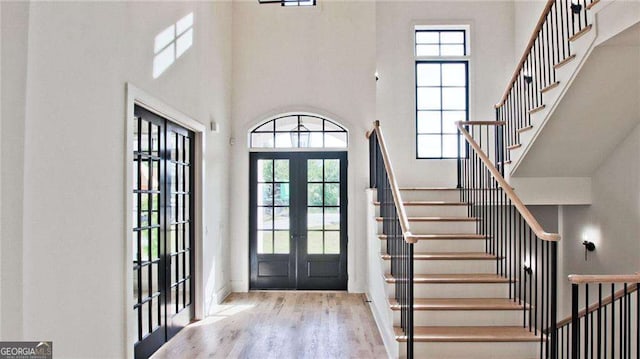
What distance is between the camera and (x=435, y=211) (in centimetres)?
556

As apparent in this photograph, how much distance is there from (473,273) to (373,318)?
127 centimetres

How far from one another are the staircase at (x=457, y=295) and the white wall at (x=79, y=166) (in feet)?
7.63

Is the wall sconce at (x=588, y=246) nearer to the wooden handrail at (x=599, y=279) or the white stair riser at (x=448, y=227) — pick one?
the white stair riser at (x=448, y=227)

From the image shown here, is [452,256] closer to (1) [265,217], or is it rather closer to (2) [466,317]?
(2) [466,317]

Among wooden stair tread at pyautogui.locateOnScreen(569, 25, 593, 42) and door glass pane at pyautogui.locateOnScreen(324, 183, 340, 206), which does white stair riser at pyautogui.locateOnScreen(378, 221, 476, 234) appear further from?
wooden stair tread at pyautogui.locateOnScreen(569, 25, 593, 42)

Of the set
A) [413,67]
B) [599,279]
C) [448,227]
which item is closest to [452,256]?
[448,227]

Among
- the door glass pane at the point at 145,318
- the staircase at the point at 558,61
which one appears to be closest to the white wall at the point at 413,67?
the staircase at the point at 558,61

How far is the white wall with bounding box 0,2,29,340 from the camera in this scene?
2.16 m

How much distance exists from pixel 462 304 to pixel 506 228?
1081mm

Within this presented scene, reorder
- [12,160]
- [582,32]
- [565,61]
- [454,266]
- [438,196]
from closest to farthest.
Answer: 1. [12,160]
2. [582,32]
3. [565,61]
4. [454,266]
5. [438,196]

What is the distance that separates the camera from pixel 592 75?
13.7 feet

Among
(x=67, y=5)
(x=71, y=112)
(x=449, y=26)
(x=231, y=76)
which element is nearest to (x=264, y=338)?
(x=71, y=112)

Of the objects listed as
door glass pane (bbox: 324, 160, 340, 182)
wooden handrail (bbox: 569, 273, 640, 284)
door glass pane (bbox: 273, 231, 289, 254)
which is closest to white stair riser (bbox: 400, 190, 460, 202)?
door glass pane (bbox: 324, 160, 340, 182)

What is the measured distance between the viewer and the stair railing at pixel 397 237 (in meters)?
3.61
